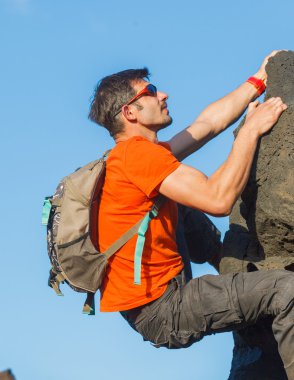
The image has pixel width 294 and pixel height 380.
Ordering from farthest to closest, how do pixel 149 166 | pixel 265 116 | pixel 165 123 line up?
1. pixel 165 123
2. pixel 265 116
3. pixel 149 166

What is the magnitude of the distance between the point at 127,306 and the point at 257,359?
2.10m

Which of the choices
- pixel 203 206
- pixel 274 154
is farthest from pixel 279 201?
pixel 203 206

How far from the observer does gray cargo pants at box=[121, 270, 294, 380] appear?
8.15 meters

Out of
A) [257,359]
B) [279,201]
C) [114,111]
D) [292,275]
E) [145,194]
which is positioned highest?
[114,111]

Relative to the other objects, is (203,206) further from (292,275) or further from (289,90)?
(289,90)

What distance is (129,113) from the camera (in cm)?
920

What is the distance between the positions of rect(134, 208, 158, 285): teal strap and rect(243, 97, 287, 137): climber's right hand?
4.07 feet

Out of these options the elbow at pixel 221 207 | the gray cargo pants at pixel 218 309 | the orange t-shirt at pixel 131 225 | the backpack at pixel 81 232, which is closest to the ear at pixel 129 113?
the orange t-shirt at pixel 131 225

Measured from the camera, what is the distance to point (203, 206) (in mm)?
8352

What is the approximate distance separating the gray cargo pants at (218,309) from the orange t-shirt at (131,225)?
0.15 m

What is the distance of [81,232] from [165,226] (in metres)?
0.78

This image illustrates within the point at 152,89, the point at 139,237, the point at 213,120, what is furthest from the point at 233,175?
the point at 213,120

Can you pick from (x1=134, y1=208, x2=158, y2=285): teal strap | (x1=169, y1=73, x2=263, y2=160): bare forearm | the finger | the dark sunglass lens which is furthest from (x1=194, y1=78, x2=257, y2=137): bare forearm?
(x1=134, y1=208, x2=158, y2=285): teal strap

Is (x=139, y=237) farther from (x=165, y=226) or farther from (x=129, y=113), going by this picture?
(x=129, y=113)
